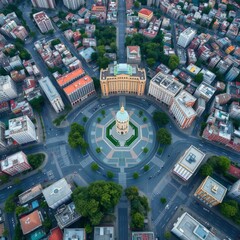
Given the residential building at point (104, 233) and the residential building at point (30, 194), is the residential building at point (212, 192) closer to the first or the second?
the residential building at point (104, 233)

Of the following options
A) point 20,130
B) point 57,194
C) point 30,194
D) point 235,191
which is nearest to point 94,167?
point 57,194

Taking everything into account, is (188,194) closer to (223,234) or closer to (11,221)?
(223,234)

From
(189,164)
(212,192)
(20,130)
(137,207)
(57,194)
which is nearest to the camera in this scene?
(212,192)

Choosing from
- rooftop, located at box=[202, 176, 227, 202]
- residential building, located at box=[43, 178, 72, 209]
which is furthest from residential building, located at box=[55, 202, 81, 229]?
rooftop, located at box=[202, 176, 227, 202]

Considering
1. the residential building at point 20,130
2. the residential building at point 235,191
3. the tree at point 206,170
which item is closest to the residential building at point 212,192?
the residential building at point 235,191

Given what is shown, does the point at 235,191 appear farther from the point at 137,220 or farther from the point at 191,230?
the point at 137,220

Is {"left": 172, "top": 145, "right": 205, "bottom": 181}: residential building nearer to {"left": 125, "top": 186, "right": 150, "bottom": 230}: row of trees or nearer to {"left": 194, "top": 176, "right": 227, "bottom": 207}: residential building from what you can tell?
{"left": 194, "top": 176, "right": 227, "bottom": 207}: residential building
